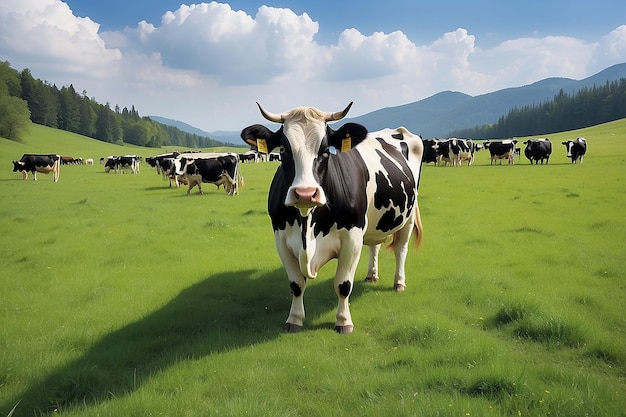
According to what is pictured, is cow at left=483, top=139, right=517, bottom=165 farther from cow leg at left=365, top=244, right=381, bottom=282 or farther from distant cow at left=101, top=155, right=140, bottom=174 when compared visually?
distant cow at left=101, top=155, right=140, bottom=174

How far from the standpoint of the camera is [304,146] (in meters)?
4.57

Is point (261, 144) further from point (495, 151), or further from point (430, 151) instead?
point (430, 151)

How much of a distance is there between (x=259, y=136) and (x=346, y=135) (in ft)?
3.45

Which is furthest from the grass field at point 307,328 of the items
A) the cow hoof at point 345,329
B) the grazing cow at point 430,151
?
the grazing cow at point 430,151

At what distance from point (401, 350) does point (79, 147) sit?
10075 cm

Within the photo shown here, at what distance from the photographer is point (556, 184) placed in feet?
64.7

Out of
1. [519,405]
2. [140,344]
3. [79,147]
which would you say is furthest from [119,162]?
[79,147]

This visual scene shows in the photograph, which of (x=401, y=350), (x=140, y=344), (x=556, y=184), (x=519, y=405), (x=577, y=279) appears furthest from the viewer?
(x=556, y=184)

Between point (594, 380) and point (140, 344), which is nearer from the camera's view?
point (594, 380)

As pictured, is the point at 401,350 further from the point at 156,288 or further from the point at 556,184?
the point at 556,184

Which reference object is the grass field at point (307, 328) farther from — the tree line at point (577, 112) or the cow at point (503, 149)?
the tree line at point (577, 112)

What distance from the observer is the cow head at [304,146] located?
4.29 meters

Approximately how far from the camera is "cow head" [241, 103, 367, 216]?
4285 millimetres

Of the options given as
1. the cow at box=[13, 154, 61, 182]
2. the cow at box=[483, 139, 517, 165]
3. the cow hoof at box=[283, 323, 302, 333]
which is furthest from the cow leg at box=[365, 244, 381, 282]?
the cow at box=[483, 139, 517, 165]
